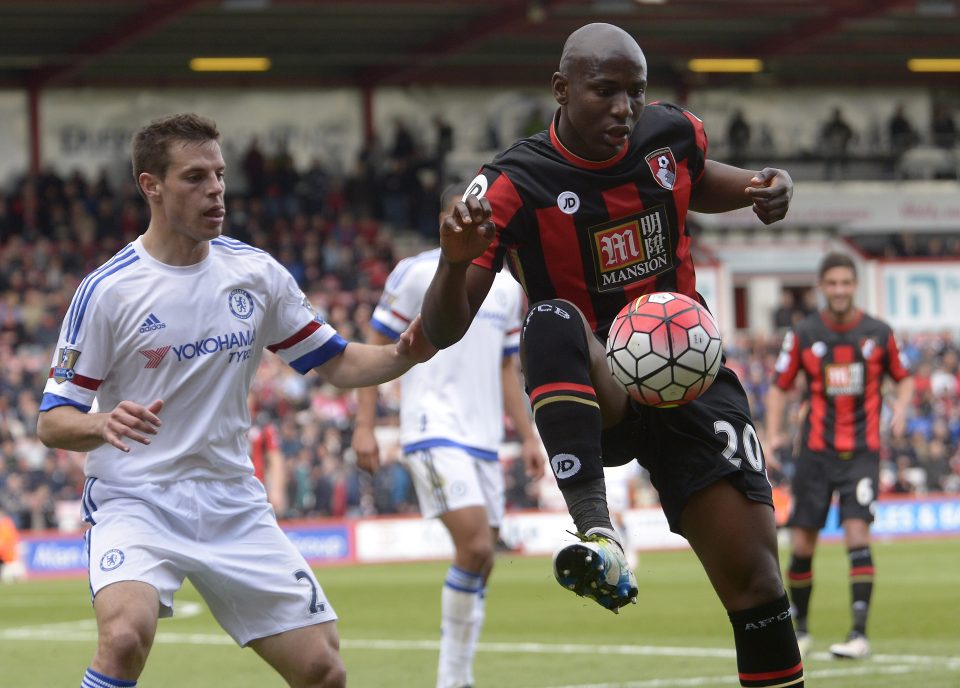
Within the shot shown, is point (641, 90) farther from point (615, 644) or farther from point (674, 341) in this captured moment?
point (615, 644)

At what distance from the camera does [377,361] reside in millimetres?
5973

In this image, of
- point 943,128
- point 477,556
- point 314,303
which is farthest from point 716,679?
point 943,128

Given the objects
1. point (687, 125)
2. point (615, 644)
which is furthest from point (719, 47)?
point (687, 125)

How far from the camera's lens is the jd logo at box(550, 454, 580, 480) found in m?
5.01

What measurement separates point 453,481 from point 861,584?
317 cm

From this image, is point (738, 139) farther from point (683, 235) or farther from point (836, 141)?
point (683, 235)

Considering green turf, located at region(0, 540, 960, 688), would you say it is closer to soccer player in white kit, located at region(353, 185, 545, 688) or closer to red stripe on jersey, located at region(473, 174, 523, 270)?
soccer player in white kit, located at region(353, 185, 545, 688)

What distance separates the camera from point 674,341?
504 cm

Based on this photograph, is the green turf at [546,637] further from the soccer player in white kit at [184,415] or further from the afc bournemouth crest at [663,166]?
the afc bournemouth crest at [663,166]

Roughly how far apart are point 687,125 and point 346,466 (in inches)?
747

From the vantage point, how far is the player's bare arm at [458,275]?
481cm

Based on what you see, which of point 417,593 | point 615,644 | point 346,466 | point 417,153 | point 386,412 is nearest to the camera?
point 615,644

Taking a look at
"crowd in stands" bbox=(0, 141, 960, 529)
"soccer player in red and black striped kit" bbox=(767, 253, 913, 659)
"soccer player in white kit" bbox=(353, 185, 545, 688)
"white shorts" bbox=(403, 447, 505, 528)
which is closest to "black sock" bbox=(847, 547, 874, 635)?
"soccer player in red and black striped kit" bbox=(767, 253, 913, 659)

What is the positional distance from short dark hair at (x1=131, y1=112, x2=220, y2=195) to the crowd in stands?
16986 mm
